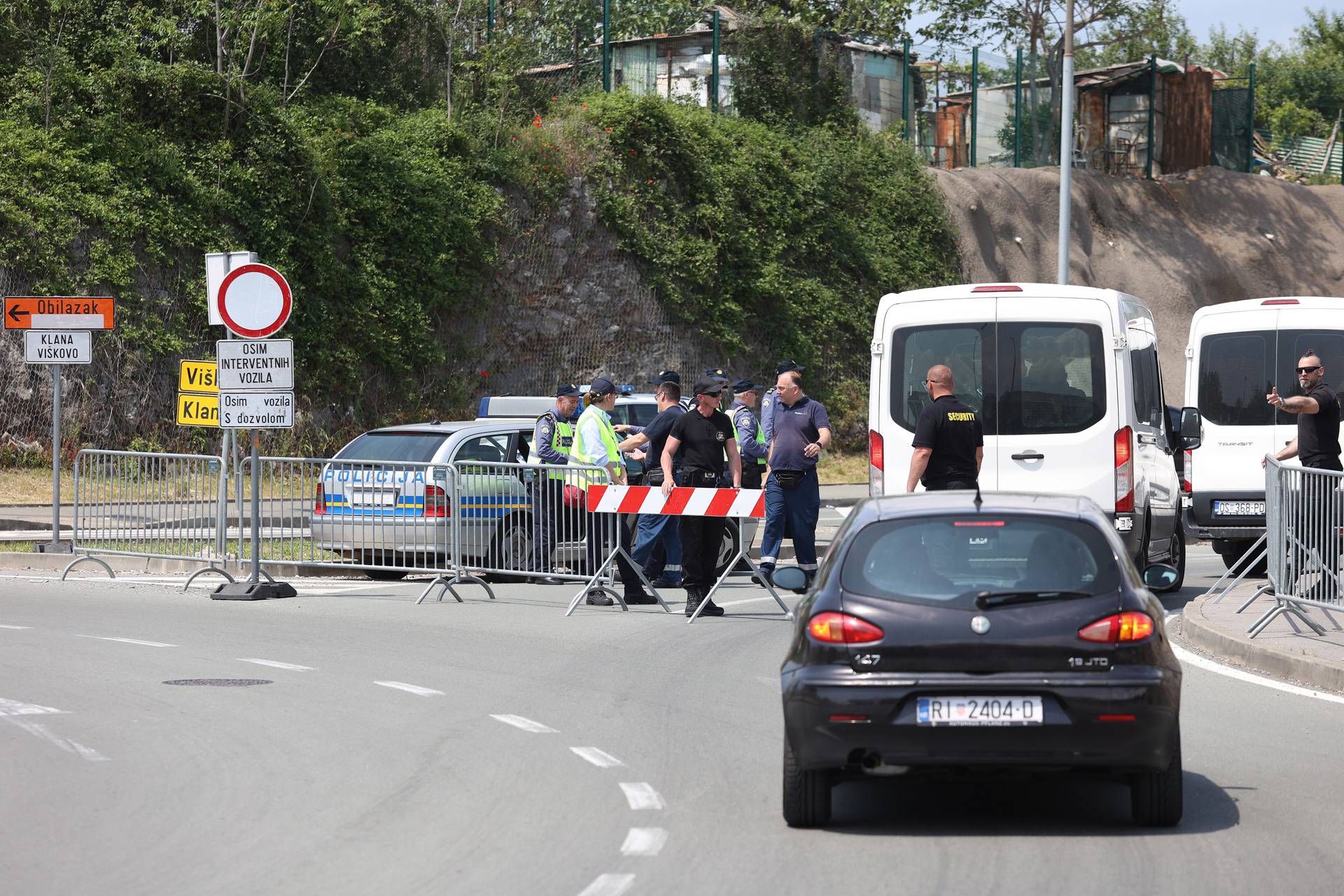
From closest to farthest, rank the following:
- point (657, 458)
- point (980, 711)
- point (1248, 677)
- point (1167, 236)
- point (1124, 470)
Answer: point (980, 711) → point (1248, 677) → point (1124, 470) → point (657, 458) → point (1167, 236)

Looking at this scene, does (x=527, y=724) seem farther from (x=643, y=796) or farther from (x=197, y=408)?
(x=197, y=408)

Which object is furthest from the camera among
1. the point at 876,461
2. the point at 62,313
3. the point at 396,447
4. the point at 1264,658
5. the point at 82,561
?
the point at 62,313

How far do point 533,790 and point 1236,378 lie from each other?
12596mm

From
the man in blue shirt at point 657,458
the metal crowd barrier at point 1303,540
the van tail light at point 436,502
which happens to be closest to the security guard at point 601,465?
the man in blue shirt at point 657,458

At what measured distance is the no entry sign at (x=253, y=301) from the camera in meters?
15.9

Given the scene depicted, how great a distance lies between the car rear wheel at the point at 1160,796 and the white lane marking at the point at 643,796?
Result: 6.26 ft

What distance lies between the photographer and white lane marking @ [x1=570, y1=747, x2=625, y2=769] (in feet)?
26.5

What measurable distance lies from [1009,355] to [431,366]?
17.9 meters

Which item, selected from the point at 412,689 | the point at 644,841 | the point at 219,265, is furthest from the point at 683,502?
the point at 644,841

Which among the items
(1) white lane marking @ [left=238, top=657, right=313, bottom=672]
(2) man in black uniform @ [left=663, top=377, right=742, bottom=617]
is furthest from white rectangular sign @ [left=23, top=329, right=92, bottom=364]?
(1) white lane marking @ [left=238, top=657, right=313, bottom=672]

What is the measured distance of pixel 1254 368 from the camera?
18.0 m

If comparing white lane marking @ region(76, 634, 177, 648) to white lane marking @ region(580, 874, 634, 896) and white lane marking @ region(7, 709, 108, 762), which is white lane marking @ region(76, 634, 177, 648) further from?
white lane marking @ region(580, 874, 634, 896)

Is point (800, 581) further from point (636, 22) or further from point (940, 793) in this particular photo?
point (636, 22)

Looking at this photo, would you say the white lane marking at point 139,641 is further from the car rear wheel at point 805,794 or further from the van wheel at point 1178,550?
the van wheel at point 1178,550
